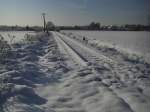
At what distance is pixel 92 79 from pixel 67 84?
963 millimetres

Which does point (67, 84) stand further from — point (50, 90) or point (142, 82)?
point (142, 82)

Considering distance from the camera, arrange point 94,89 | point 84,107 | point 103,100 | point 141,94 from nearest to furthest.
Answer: point 84,107
point 103,100
point 141,94
point 94,89

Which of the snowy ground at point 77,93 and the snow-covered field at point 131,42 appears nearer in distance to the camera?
the snowy ground at point 77,93

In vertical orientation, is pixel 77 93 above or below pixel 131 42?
above

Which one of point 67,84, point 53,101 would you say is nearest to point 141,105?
point 53,101

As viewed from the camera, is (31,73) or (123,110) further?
(31,73)

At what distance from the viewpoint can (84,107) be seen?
4.65 metres

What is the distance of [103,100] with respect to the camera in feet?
16.3

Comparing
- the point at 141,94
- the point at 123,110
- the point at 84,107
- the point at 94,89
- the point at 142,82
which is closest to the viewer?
the point at 123,110

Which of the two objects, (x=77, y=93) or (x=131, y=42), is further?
(x=131, y=42)

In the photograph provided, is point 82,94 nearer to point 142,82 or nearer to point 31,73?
point 142,82

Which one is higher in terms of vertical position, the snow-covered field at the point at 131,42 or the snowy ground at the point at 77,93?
the snowy ground at the point at 77,93

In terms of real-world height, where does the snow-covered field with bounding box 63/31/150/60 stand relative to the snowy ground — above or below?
below

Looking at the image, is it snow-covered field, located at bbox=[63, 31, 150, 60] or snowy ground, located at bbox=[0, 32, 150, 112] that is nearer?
snowy ground, located at bbox=[0, 32, 150, 112]
